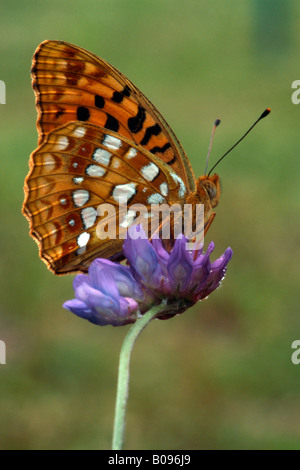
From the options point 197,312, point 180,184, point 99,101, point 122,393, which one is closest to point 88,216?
point 180,184

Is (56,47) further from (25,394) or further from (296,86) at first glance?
(296,86)

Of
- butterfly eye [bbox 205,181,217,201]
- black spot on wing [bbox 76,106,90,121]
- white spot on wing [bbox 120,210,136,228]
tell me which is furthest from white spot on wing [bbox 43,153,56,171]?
butterfly eye [bbox 205,181,217,201]

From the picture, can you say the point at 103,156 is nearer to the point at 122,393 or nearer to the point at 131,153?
the point at 131,153

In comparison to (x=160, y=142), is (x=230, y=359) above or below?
below

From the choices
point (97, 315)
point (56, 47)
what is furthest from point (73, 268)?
point (56, 47)

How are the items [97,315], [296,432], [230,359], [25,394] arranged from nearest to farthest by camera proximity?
1. [97,315]
2. [296,432]
3. [25,394]
4. [230,359]

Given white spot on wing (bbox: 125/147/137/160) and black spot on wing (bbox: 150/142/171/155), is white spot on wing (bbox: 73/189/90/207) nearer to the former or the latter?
white spot on wing (bbox: 125/147/137/160)
